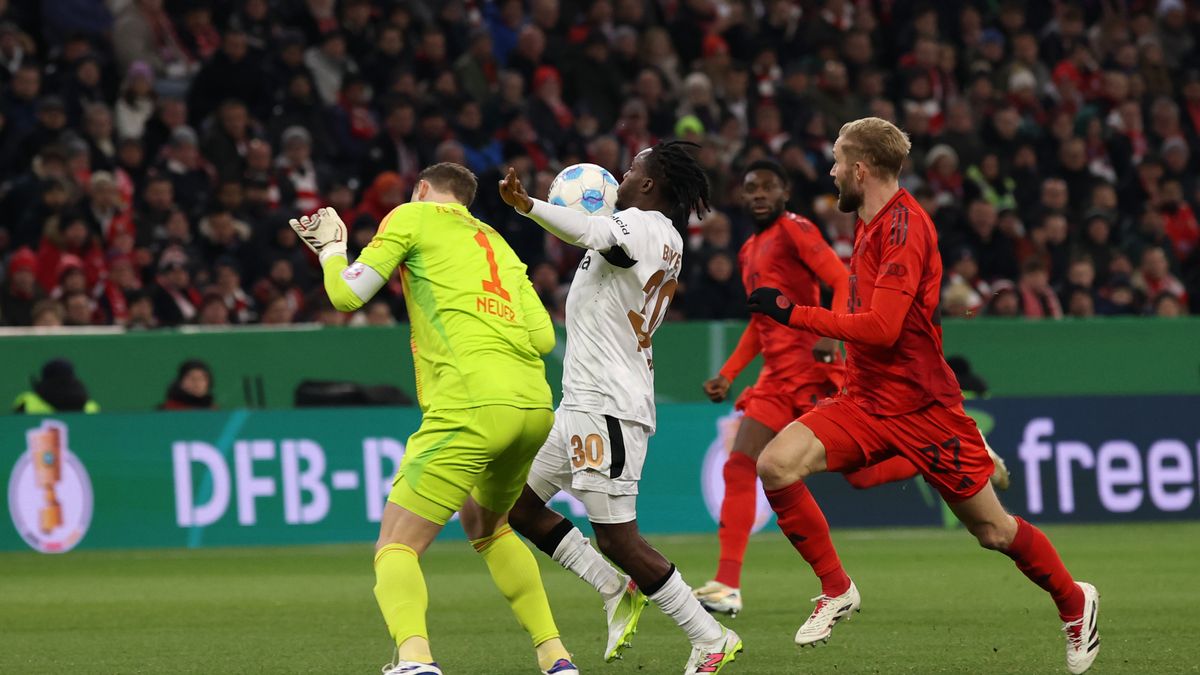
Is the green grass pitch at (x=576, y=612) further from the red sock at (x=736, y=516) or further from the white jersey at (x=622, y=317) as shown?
the white jersey at (x=622, y=317)

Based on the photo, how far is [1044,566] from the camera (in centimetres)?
743

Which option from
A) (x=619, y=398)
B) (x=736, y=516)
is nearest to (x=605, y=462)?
(x=619, y=398)

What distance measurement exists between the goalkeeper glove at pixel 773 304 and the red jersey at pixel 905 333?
0.32 metres

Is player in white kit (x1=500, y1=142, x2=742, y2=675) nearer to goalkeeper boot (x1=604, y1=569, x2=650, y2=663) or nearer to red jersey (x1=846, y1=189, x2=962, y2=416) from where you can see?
goalkeeper boot (x1=604, y1=569, x2=650, y2=663)

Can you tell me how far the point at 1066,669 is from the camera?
7562 millimetres

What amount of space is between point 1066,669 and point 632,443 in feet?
6.89

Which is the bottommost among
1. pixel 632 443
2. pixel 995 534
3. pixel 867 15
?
pixel 995 534

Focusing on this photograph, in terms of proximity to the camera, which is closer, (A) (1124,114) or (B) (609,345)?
(B) (609,345)

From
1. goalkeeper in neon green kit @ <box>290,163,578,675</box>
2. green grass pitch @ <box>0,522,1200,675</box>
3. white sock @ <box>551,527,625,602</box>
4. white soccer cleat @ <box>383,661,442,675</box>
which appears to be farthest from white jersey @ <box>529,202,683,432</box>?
white soccer cleat @ <box>383,661,442,675</box>

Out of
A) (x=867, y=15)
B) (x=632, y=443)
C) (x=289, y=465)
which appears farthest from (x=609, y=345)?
(x=867, y=15)

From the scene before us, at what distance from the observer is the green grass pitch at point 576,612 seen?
796 centimetres

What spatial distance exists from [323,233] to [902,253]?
2.34 metres

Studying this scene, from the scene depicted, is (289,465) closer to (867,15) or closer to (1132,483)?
(1132,483)

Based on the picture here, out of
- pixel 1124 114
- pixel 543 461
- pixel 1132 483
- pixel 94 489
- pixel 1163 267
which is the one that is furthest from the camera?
pixel 1124 114
